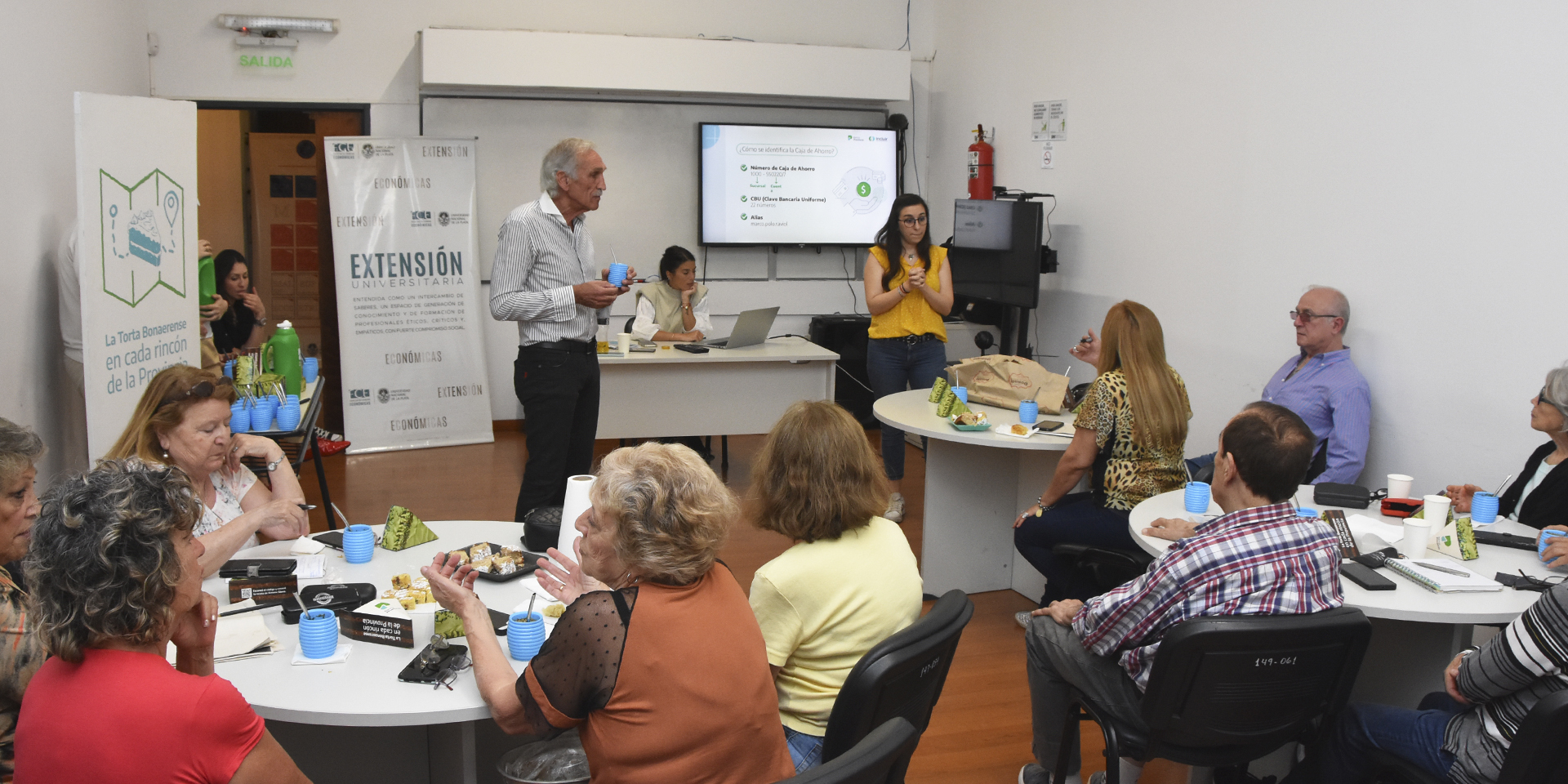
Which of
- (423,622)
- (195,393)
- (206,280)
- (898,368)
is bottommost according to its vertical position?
(423,622)

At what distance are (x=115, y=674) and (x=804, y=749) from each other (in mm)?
1107

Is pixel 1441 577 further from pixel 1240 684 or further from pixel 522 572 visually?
pixel 522 572

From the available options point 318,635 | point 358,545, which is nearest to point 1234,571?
point 318,635

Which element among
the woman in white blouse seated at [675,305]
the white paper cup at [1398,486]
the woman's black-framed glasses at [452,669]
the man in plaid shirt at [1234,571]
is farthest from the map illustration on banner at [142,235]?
the white paper cup at [1398,486]

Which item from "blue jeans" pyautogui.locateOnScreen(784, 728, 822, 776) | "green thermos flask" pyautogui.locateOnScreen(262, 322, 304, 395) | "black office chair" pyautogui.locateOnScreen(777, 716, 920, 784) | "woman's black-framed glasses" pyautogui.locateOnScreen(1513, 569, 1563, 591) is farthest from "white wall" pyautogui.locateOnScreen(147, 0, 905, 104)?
"black office chair" pyautogui.locateOnScreen(777, 716, 920, 784)

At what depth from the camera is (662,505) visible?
5.29 feet

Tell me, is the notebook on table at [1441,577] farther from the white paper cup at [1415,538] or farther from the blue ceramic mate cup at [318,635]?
the blue ceramic mate cup at [318,635]

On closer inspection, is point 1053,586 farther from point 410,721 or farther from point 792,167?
point 792,167

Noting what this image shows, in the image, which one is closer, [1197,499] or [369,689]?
[369,689]

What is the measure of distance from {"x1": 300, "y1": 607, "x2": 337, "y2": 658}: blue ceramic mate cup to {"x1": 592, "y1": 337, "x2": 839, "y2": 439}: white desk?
3579mm

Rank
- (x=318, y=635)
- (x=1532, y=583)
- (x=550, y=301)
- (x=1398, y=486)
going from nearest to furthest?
(x=318, y=635) < (x=1532, y=583) < (x=1398, y=486) < (x=550, y=301)

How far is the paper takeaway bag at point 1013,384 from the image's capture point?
414 cm

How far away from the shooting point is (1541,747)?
5.63 feet

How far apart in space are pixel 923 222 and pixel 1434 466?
7.58ft
